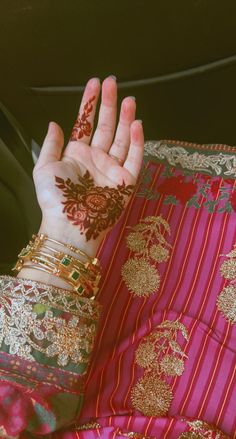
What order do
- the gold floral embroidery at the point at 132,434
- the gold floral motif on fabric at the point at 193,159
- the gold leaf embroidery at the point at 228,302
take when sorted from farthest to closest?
the gold floral motif on fabric at the point at 193,159
the gold leaf embroidery at the point at 228,302
the gold floral embroidery at the point at 132,434

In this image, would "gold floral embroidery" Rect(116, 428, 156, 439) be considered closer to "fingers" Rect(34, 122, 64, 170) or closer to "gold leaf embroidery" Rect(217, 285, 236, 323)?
"gold leaf embroidery" Rect(217, 285, 236, 323)

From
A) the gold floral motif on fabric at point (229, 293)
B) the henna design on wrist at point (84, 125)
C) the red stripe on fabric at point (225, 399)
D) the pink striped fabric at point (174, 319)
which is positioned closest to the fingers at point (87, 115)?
the henna design on wrist at point (84, 125)

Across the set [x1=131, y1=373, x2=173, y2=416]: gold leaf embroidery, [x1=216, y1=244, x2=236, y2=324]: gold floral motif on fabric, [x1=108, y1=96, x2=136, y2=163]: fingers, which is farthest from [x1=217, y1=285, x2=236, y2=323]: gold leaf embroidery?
[x1=108, y1=96, x2=136, y2=163]: fingers

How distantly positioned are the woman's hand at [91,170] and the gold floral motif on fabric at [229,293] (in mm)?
158

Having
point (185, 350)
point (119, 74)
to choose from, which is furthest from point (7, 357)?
point (119, 74)

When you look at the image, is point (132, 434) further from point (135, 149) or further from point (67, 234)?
point (135, 149)

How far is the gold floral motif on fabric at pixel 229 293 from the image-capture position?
0.72 metres

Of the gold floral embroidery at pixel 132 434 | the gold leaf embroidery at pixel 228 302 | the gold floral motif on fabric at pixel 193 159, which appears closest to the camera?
the gold floral embroidery at pixel 132 434

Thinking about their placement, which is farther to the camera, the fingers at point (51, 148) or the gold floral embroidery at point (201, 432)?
the fingers at point (51, 148)

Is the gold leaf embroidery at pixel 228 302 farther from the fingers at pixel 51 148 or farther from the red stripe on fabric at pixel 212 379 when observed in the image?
the fingers at pixel 51 148

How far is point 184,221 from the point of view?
2.63 feet

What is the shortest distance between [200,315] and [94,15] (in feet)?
1.91

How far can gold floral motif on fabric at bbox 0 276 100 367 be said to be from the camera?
627 millimetres

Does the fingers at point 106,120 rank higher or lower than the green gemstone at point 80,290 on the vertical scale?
higher
